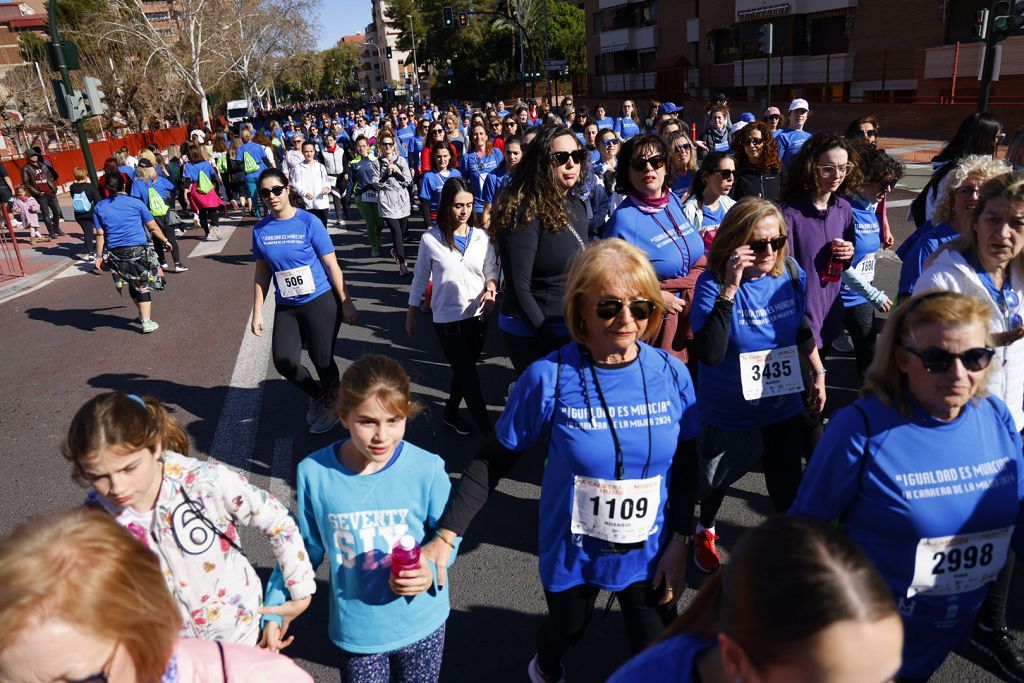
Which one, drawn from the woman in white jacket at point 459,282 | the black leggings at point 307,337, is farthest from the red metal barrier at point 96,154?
the woman in white jacket at point 459,282

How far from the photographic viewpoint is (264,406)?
598 centimetres

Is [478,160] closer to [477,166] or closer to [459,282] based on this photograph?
[477,166]

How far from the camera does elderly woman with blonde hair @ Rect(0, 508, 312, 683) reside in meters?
1.26

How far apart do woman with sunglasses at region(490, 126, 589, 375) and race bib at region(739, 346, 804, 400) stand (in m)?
1.03

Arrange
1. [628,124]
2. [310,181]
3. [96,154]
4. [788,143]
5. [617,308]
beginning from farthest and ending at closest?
[96,154] → [628,124] → [310,181] → [788,143] → [617,308]

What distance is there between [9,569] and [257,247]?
398 centimetres

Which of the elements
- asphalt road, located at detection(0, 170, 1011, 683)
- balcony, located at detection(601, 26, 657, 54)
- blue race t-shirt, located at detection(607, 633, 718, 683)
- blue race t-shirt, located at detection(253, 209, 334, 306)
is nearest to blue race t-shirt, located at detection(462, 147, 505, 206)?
asphalt road, located at detection(0, 170, 1011, 683)

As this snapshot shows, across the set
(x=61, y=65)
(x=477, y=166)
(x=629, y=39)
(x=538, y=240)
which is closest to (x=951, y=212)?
(x=538, y=240)

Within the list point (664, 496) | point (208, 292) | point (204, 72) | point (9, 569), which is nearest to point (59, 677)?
point (9, 569)

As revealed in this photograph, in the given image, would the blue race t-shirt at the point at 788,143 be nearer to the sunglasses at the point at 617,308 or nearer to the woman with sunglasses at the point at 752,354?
the woman with sunglasses at the point at 752,354

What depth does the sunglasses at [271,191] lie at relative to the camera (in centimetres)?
492

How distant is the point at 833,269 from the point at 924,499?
2317mm

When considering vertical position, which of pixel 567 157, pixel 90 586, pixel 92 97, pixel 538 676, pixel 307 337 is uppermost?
pixel 92 97

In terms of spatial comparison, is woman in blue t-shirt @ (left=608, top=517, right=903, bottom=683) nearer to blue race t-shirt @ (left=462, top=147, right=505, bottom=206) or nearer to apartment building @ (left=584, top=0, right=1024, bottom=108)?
blue race t-shirt @ (left=462, top=147, right=505, bottom=206)
